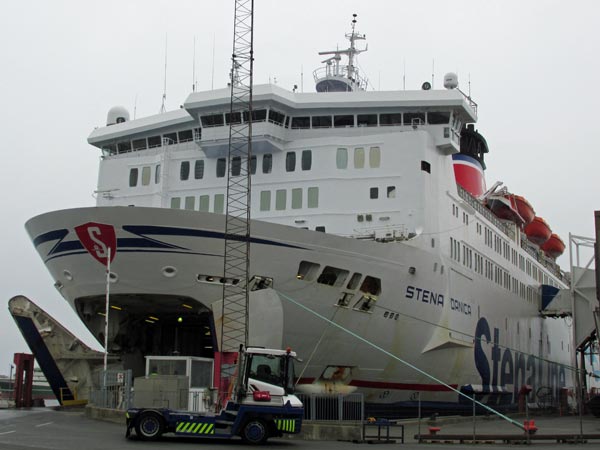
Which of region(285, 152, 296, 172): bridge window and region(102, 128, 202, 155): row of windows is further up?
region(102, 128, 202, 155): row of windows

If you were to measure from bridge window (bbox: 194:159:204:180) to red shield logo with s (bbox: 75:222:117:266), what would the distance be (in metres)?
5.28

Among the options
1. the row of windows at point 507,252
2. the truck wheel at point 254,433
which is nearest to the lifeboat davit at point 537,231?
the row of windows at point 507,252

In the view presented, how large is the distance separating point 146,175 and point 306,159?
17.0ft

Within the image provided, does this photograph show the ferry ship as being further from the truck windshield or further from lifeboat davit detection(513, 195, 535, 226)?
lifeboat davit detection(513, 195, 535, 226)

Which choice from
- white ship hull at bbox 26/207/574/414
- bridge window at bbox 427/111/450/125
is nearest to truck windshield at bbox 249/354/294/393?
white ship hull at bbox 26/207/574/414

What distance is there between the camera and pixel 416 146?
22500 mm

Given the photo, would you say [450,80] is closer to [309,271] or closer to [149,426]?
[309,271]

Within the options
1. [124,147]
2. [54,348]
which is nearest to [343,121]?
[124,147]

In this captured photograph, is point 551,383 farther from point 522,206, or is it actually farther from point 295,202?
point 295,202

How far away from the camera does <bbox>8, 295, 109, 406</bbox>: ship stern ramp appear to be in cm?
2336

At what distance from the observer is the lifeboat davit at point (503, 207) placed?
3269 centimetres

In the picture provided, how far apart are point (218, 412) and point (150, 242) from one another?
5.27 metres

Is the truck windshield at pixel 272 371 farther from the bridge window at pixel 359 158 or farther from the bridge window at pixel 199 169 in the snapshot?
the bridge window at pixel 199 169

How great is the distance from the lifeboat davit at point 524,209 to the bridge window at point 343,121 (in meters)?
14.3
